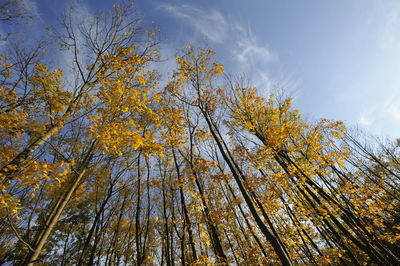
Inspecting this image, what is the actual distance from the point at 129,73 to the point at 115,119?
270cm

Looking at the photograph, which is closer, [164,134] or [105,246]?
[164,134]

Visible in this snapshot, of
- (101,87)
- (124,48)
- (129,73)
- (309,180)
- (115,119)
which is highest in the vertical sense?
(124,48)

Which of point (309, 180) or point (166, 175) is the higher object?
point (166, 175)

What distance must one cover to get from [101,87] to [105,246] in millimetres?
16207

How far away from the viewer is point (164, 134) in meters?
10.2

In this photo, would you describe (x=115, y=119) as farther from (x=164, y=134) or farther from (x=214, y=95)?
(x=214, y=95)

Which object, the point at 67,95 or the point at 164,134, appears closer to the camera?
the point at 67,95

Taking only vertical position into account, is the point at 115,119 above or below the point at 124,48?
below

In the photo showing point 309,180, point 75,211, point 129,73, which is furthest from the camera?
point 75,211

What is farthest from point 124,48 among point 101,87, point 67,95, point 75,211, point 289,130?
point 75,211

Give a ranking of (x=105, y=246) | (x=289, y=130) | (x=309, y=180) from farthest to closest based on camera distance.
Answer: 1. (x=105, y=246)
2. (x=289, y=130)
3. (x=309, y=180)

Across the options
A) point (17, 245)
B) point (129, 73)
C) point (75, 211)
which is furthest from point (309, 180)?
point (17, 245)

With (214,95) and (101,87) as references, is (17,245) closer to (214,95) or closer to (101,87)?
(101,87)

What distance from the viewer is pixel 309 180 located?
8.67 meters
